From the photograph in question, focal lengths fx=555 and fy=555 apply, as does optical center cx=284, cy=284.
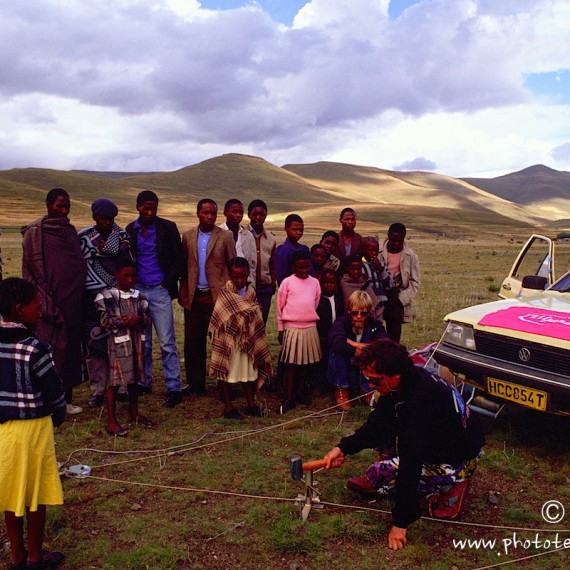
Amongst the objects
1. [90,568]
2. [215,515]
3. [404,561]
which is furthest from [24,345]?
[404,561]

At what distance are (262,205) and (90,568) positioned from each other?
4.54 metres

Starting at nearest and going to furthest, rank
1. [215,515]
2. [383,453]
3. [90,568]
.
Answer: [90,568] < [215,515] < [383,453]

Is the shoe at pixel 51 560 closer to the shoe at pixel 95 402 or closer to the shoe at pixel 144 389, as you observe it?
the shoe at pixel 144 389

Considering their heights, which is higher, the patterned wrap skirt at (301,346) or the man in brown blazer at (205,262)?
the man in brown blazer at (205,262)

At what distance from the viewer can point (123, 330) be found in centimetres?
552

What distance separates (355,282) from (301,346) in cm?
106

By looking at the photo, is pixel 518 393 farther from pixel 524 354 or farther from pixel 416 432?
pixel 416 432

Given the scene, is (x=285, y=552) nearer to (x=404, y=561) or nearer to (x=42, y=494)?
(x=404, y=561)

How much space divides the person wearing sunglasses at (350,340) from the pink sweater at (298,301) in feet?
1.06

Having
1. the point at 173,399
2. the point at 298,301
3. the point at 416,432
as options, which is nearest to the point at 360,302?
the point at 298,301

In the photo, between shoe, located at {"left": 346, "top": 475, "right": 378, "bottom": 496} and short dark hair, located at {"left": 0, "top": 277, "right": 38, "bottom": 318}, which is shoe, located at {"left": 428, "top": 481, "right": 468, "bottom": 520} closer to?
shoe, located at {"left": 346, "top": 475, "right": 378, "bottom": 496}

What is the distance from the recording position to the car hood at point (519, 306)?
4.72 m

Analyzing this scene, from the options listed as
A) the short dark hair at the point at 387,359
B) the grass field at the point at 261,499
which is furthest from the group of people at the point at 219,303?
the short dark hair at the point at 387,359

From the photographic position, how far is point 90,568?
11.2 feet
